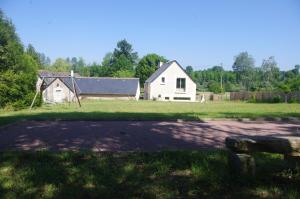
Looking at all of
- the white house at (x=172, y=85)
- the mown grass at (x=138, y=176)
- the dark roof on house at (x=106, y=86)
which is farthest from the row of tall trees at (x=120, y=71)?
the mown grass at (x=138, y=176)

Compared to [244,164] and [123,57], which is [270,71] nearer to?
[123,57]

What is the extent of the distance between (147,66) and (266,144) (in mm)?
89085

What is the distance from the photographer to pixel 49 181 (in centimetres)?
538

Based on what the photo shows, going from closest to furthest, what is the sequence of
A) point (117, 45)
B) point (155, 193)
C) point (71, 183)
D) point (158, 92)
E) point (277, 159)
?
1. point (155, 193)
2. point (71, 183)
3. point (277, 159)
4. point (158, 92)
5. point (117, 45)

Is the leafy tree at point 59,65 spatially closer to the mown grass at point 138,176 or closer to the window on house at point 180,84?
the window on house at point 180,84

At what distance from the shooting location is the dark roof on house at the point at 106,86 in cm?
6225

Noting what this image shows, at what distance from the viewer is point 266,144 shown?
199 inches

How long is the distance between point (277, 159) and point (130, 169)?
2.63m

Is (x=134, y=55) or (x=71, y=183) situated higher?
(x=134, y=55)

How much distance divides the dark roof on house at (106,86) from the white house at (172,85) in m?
4.31

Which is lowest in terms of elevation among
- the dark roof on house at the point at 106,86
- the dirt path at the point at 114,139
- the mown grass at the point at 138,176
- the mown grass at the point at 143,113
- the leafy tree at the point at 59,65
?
the mown grass at the point at 138,176

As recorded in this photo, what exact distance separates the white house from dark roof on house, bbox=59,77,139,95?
170 inches

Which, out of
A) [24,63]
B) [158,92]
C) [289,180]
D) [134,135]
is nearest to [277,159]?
[289,180]

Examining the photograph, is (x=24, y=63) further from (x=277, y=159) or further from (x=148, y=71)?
(x=277, y=159)
